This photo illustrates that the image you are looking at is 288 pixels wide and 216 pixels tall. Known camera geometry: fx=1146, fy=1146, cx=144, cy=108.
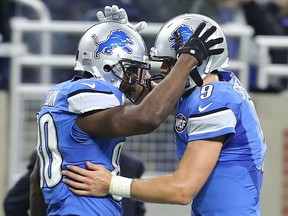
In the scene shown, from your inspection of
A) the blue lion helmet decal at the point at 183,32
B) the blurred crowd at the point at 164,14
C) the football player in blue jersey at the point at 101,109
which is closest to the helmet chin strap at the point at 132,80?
the football player in blue jersey at the point at 101,109

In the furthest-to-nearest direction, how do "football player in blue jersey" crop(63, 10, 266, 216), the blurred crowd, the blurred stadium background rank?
1. the blurred crowd
2. the blurred stadium background
3. "football player in blue jersey" crop(63, 10, 266, 216)

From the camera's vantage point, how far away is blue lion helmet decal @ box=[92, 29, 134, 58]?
5555 mm

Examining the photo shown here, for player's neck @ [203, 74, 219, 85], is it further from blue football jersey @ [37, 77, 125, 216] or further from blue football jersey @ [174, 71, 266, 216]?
blue football jersey @ [37, 77, 125, 216]


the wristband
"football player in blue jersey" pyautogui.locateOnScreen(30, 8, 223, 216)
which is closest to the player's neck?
"football player in blue jersey" pyautogui.locateOnScreen(30, 8, 223, 216)

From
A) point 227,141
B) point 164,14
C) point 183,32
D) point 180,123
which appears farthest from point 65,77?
point 227,141

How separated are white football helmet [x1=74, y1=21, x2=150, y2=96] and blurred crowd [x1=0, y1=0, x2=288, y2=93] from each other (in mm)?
3719

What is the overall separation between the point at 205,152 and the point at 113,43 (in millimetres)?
748

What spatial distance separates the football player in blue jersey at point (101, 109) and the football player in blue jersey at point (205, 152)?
2.3 inches

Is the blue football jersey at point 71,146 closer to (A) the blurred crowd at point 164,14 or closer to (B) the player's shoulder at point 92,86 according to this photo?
(B) the player's shoulder at point 92,86

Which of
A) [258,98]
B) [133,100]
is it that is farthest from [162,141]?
[133,100]

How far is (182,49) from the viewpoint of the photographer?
5367 mm

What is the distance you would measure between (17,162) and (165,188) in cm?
395

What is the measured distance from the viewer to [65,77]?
9.14 metres

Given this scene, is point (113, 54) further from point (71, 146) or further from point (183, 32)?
point (71, 146)
